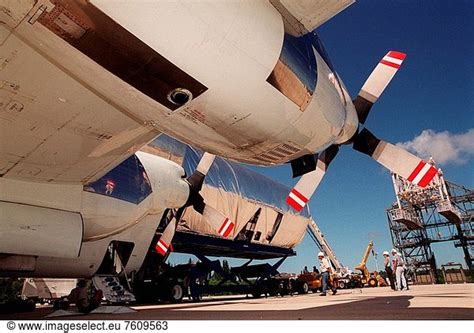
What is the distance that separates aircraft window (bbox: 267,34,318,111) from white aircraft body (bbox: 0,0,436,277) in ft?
0.05

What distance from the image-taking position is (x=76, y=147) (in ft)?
16.8

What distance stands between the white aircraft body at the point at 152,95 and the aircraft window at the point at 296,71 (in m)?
0.01

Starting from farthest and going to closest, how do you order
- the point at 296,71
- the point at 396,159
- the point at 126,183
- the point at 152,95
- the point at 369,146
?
the point at 126,183 → the point at 369,146 → the point at 396,159 → the point at 296,71 → the point at 152,95

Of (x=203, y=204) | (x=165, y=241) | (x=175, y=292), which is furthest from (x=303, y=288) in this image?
(x=203, y=204)

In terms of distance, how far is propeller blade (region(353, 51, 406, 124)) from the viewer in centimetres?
599

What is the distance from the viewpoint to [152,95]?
3207 mm

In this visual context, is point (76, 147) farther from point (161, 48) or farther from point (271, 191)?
point (271, 191)

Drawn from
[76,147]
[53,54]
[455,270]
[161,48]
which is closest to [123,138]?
[76,147]

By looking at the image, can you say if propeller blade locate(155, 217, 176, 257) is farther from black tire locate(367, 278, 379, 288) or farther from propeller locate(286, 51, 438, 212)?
black tire locate(367, 278, 379, 288)

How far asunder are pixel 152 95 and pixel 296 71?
150cm

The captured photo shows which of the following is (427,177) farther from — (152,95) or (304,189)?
(152,95)

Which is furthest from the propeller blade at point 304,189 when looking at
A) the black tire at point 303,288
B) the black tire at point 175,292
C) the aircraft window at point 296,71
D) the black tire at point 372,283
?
the black tire at point 372,283

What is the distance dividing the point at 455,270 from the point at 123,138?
20945mm

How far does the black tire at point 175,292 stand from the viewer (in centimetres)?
1318
